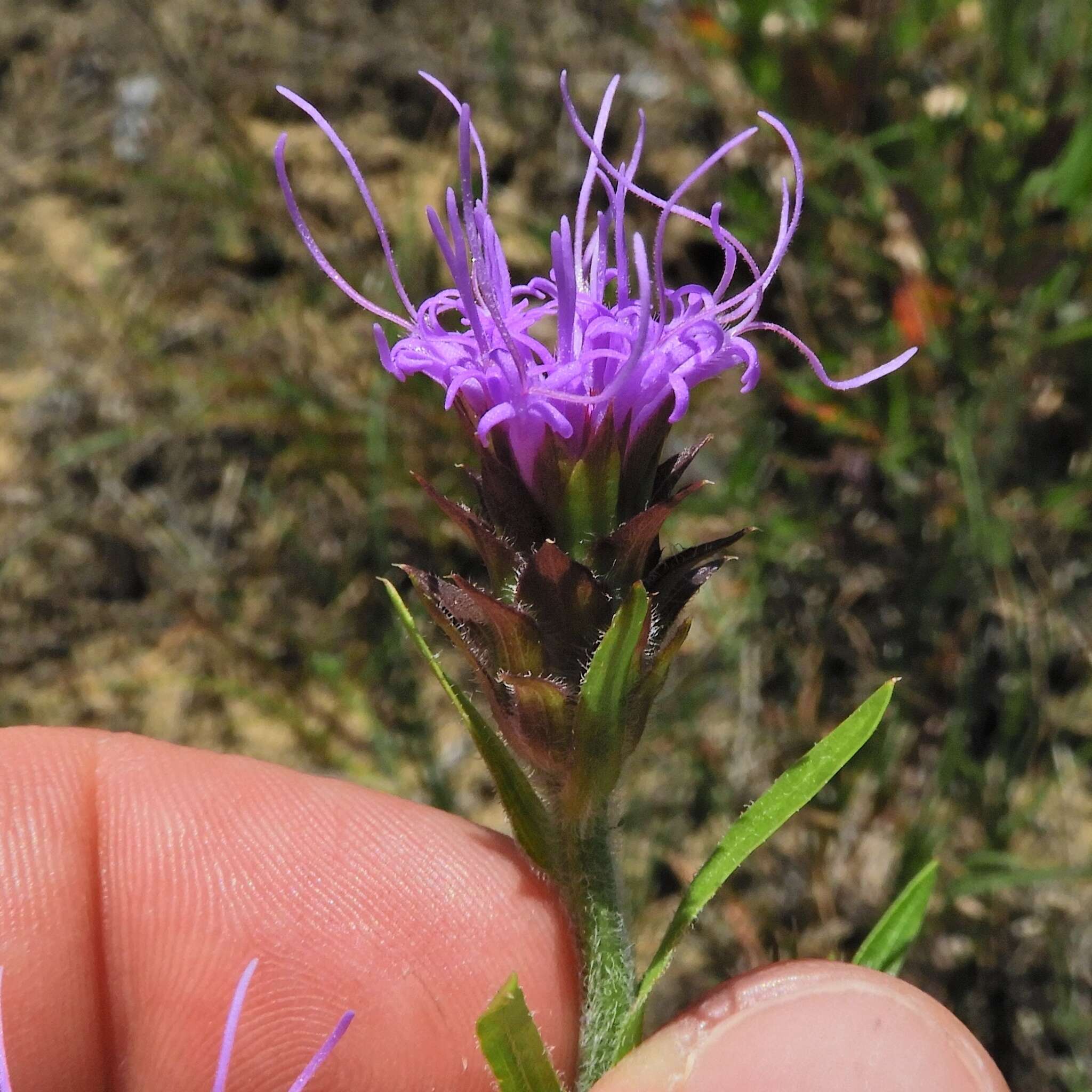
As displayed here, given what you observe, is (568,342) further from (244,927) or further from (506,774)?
(244,927)

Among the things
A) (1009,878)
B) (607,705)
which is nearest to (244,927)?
(607,705)

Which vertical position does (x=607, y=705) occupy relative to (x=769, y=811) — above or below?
above

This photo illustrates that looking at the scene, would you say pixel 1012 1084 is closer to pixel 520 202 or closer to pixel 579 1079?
pixel 579 1079

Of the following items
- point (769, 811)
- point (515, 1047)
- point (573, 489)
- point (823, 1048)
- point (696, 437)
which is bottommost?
point (823, 1048)

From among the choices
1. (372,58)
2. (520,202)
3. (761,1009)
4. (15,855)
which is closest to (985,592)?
(761,1009)

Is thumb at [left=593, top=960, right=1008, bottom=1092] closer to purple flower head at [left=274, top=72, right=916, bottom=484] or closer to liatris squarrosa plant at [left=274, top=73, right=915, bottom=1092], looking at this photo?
liatris squarrosa plant at [left=274, top=73, right=915, bottom=1092]

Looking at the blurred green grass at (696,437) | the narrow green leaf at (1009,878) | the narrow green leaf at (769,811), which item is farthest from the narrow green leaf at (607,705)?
the narrow green leaf at (1009,878)

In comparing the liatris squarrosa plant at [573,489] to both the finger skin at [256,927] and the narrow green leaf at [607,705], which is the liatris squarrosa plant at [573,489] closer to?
the narrow green leaf at [607,705]
